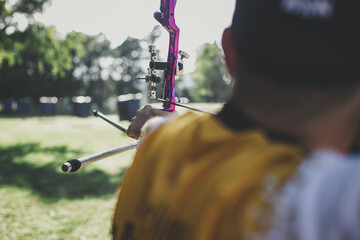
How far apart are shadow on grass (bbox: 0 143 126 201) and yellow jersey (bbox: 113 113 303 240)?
4706 mm

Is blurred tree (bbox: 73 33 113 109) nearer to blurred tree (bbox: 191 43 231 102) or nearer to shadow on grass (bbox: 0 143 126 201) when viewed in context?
blurred tree (bbox: 191 43 231 102)

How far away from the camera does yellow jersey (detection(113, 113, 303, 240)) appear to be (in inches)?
21.2

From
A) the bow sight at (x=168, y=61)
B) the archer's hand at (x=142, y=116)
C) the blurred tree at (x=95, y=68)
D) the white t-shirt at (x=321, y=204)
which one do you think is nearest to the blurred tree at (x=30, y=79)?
the blurred tree at (x=95, y=68)

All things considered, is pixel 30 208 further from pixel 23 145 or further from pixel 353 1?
pixel 23 145

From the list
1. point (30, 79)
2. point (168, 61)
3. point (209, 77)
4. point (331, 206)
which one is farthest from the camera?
point (209, 77)

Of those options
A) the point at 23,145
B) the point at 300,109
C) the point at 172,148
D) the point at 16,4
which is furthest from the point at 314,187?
the point at 16,4

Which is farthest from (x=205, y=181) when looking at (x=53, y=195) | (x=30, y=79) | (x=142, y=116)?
(x=30, y=79)

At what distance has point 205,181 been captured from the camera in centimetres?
60

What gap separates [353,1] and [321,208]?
15.0 inches

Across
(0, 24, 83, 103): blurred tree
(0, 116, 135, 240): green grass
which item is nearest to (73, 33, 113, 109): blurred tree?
(0, 24, 83, 103): blurred tree

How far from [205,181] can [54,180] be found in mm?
5961

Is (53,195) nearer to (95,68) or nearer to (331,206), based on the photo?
(331,206)

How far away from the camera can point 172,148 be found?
696 millimetres

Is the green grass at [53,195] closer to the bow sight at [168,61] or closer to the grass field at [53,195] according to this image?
the grass field at [53,195]
